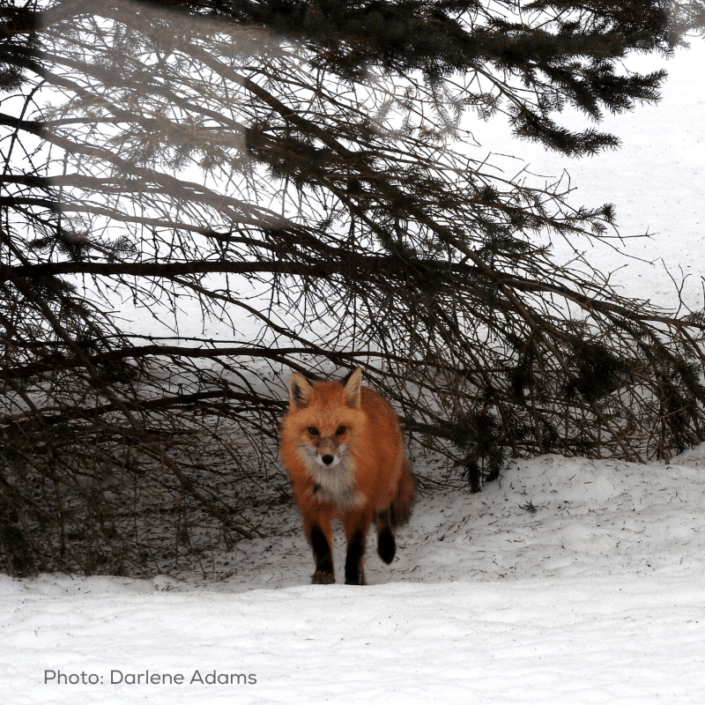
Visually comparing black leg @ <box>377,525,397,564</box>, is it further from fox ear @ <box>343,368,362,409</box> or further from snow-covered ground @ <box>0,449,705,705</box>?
fox ear @ <box>343,368,362,409</box>

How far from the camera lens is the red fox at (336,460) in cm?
566

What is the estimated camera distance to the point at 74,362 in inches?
272

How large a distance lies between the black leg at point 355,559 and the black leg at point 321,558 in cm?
12

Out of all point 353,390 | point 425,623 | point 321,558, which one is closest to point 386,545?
point 321,558

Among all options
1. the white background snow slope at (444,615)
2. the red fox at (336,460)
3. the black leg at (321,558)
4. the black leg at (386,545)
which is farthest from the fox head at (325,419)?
the black leg at (386,545)

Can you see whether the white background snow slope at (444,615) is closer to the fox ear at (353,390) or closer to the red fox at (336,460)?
the red fox at (336,460)

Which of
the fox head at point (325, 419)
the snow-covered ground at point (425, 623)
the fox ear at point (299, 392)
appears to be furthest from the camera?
the fox ear at point (299, 392)

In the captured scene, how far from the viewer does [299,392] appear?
580cm

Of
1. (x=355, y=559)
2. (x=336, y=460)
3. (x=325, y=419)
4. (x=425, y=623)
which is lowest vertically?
(x=425, y=623)

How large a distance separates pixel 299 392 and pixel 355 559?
1261 mm

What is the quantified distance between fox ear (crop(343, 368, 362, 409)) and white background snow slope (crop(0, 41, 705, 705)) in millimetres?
1232

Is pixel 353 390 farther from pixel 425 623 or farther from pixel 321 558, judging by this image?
pixel 425 623

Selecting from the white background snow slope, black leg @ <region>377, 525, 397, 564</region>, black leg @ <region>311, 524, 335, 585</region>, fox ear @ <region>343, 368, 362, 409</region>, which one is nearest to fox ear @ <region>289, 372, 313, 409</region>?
fox ear @ <region>343, 368, 362, 409</region>

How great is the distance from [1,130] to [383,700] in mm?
14951
